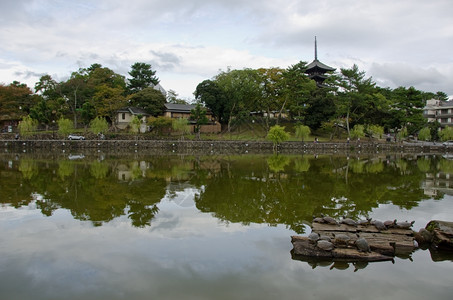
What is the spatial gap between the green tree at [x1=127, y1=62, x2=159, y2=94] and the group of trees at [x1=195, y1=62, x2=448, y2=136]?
14.2 m

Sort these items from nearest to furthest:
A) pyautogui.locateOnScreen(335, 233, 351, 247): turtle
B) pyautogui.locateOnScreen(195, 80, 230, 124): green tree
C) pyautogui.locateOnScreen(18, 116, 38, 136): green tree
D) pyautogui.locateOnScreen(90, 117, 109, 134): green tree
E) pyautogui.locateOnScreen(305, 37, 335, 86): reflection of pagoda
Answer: pyautogui.locateOnScreen(335, 233, 351, 247): turtle → pyautogui.locateOnScreen(90, 117, 109, 134): green tree → pyautogui.locateOnScreen(18, 116, 38, 136): green tree → pyautogui.locateOnScreen(195, 80, 230, 124): green tree → pyautogui.locateOnScreen(305, 37, 335, 86): reflection of pagoda

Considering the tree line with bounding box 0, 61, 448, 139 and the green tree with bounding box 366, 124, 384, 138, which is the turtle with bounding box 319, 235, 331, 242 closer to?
the tree line with bounding box 0, 61, 448, 139

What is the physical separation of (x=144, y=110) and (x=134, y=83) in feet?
35.7

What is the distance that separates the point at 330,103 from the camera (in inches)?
2068

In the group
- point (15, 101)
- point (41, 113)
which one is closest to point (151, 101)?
point (41, 113)

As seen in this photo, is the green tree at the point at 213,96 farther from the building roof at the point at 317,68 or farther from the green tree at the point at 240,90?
the building roof at the point at 317,68

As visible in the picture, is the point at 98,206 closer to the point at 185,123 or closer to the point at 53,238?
the point at 53,238

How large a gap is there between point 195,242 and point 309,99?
155ft

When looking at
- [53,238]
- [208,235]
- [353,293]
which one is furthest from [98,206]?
[353,293]


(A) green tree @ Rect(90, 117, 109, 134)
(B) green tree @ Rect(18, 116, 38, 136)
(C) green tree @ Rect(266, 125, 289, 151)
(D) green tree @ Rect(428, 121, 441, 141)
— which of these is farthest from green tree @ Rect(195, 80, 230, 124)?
(D) green tree @ Rect(428, 121, 441, 141)

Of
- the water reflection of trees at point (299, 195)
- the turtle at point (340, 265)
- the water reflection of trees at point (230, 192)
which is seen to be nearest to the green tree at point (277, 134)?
the water reflection of trees at point (230, 192)

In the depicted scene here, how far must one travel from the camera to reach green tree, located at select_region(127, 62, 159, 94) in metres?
62.6

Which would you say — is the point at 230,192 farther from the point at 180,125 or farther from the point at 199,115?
the point at 199,115

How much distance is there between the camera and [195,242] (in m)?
8.73
